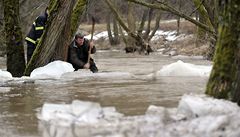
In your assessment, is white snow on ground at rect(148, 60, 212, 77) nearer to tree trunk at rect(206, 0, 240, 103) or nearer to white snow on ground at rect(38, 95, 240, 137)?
tree trunk at rect(206, 0, 240, 103)

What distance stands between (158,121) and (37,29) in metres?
8.21

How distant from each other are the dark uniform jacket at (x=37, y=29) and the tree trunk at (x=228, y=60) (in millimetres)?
7513

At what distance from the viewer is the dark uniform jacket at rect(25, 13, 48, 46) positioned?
38.0ft

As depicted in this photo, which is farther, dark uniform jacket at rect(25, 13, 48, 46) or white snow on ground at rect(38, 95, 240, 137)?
dark uniform jacket at rect(25, 13, 48, 46)

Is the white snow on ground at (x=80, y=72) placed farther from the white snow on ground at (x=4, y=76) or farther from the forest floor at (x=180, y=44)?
the forest floor at (x=180, y=44)

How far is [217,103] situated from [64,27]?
746cm

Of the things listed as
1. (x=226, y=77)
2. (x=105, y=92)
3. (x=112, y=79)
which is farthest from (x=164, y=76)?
(x=226, y=77)

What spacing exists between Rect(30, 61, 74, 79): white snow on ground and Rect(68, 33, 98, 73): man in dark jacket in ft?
1.87

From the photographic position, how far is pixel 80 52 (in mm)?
11820

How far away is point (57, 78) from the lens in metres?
10.1

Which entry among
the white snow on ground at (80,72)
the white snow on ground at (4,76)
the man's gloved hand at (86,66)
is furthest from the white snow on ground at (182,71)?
the white snow on ground at (4,76)

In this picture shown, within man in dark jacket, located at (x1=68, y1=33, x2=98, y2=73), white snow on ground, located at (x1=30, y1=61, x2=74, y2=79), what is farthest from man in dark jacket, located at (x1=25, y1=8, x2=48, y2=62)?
white snow on ground, located at (x1=30, y1=61, x2=74, y2=79)

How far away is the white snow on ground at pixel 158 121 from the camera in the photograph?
3842 millimetres

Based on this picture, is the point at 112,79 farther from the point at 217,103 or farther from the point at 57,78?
the point at 217,103
